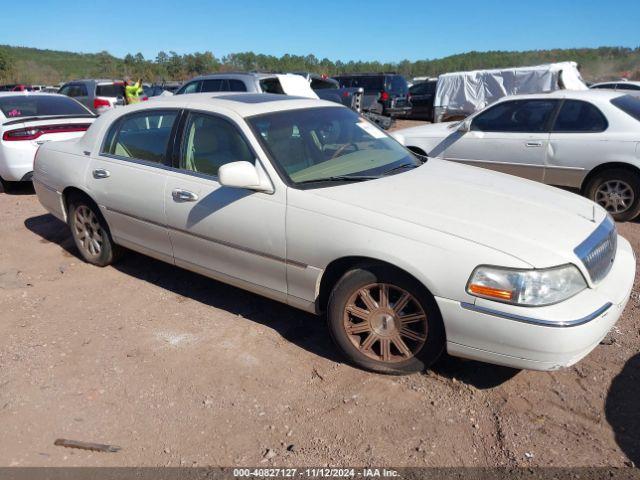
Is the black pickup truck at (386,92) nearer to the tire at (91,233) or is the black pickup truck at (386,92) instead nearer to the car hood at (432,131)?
the car hood at (432,131)

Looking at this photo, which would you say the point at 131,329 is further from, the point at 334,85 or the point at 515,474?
the point at 334,85

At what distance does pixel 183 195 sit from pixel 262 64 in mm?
74769

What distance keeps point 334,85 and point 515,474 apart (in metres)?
14.7

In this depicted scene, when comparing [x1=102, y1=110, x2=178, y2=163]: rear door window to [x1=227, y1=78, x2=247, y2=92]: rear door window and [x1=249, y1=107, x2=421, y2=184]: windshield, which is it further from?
[x1=227, y1=78, x2=247, y2=92]: rear door window

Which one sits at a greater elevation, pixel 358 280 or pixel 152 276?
pixel 358 280

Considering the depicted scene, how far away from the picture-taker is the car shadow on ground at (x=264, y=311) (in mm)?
3264

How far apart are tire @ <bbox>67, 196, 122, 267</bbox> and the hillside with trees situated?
3833 centimetres

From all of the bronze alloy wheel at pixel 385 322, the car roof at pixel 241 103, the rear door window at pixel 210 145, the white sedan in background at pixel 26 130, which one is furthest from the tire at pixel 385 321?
the white sedan in background at pixel 26 130

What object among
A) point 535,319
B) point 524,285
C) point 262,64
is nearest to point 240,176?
point 524,285

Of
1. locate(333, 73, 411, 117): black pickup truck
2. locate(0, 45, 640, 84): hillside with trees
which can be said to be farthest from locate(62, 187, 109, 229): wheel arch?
locate(0, 45, 640, 84): hillside with trees

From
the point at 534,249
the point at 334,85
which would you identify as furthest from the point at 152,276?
the point at 334,85

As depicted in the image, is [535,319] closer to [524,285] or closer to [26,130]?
[524,285]

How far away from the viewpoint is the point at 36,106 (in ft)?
26.8

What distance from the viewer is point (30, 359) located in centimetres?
351
